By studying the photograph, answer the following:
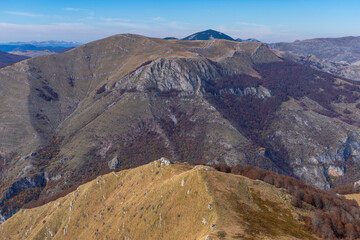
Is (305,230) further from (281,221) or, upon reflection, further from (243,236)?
(243,236)

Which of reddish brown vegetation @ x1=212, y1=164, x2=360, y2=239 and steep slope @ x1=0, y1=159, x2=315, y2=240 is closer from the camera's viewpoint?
steep slope @ x1=0, y1=159, x2=315, y2=240

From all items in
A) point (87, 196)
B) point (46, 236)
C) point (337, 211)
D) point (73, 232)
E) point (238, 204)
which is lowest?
point (46, 236)

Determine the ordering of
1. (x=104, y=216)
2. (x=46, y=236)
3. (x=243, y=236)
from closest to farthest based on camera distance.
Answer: (x=243, y=236) → (x=104, y=216) → (x=46, y=236)

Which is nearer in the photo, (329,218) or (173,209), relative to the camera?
(329,218)

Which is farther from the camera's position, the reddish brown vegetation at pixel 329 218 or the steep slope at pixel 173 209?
the reddish brown vegetation at pixel 329 218

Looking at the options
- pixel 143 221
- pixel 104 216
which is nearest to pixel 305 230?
pixel 143 221

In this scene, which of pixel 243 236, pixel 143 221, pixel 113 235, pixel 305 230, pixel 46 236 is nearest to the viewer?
pixel 243 236

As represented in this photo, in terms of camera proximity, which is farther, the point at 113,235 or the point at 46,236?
the point at 46,236

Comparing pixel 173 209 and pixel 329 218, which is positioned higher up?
pixel 329 218
